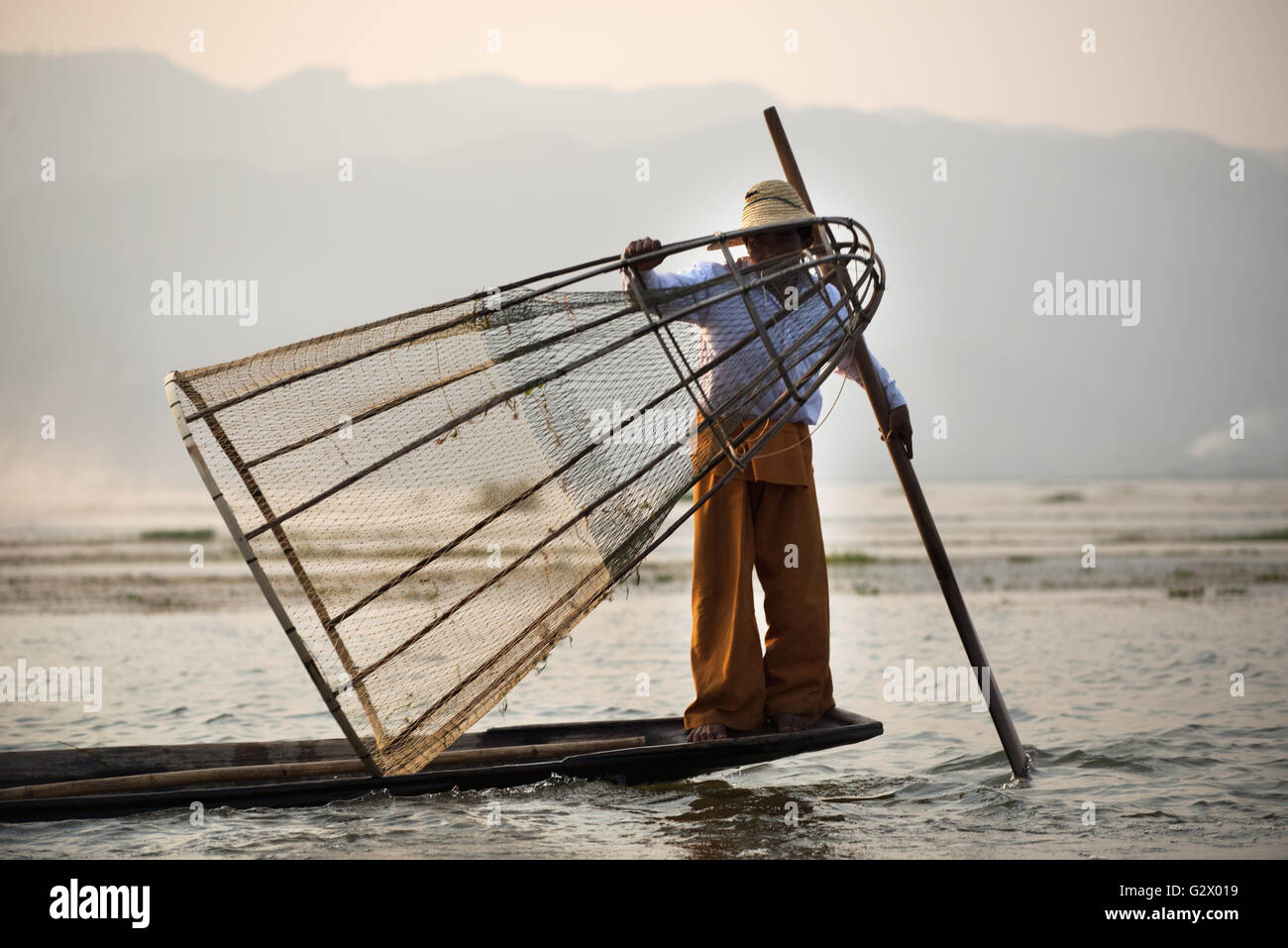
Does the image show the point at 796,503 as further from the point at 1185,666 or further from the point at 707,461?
the point at 1185,666

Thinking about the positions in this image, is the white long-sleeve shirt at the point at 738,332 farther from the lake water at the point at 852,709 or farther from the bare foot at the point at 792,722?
the lake water at the point at 852,709

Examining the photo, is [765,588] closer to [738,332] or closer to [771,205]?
[738,332]

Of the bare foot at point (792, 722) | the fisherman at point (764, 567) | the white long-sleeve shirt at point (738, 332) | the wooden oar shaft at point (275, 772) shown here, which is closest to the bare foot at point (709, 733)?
the fisherman at point (764, 567)

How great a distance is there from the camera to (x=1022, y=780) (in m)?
4.21

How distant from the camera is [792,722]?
3.96 m

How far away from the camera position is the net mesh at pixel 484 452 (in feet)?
11.9

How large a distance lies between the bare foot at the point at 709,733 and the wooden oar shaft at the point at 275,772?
13.9 inches

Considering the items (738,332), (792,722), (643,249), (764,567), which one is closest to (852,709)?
(792,722)

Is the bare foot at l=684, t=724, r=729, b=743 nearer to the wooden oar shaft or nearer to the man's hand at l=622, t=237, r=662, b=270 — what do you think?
the wooden oar shaft

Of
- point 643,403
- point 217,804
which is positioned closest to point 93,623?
point 217,804

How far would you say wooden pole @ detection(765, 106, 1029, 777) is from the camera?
161 inches

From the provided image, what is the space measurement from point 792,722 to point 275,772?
6.28 feet

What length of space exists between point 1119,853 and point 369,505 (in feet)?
8.95

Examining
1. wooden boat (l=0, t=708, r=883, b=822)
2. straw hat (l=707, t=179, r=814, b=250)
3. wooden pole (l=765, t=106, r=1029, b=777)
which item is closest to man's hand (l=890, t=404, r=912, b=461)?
wooden pole (l=765, t=106, r=1029, b=777)
